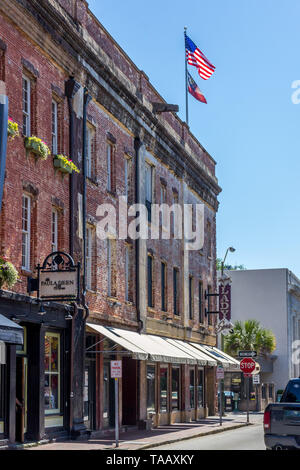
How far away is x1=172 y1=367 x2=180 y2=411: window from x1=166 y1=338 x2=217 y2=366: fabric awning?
114 centimetres

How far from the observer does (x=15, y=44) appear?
75.7ft

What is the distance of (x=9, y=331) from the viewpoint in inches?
806

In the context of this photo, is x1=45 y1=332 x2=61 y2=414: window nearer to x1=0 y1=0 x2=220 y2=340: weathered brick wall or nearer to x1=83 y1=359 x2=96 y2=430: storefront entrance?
x1=83 y1=359 x2=96 y2=430: storefront entrance

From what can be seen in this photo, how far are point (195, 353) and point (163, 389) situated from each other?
2780mm

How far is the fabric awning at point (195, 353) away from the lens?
37.4 metres

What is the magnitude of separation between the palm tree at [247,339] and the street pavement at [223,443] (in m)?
29.0

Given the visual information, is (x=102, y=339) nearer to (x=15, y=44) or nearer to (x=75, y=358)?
(x=75, y=358)

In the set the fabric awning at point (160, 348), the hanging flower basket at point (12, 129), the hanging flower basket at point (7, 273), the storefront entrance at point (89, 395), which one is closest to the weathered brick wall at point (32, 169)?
the hanging flower basket at point (12, 129)

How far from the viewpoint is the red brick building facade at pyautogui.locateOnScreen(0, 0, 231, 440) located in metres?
23.2

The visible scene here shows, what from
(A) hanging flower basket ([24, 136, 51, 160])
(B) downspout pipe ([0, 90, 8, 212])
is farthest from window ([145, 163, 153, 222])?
(B) downspout pipe ([0, 90, 8, 212])

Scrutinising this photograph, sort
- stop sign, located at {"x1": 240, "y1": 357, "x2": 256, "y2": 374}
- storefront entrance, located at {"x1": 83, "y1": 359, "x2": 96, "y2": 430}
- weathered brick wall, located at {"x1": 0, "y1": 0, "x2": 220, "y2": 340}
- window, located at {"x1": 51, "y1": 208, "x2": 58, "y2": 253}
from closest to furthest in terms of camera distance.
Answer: weathered brick wall, located at {"x1": 0, "y1": 0, "x2": 220, "y2": 340} → window, located at {"x1": 51, "y1": 208, "x2": 58, "y2": 253} → storefront entrance, located at {"x1": 83, "y1": 359, "x2": 96, "y2": 430} → stop sign, located at {"x1": 240, "y1": 357, "x2": 256, "y2": 374}

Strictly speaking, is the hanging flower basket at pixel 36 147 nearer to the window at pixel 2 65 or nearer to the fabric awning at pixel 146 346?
the window at pixel 2 65

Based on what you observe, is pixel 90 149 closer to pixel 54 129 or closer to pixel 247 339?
pixel 54 129

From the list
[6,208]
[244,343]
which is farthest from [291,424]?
[244,343]
